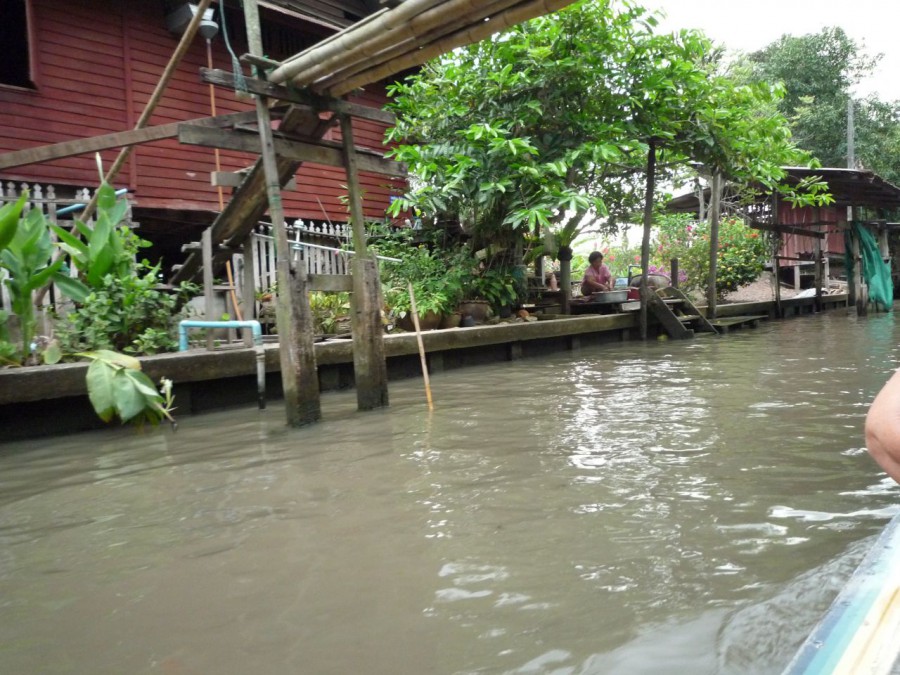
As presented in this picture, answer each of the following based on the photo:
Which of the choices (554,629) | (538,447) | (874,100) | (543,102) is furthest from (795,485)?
(874,100)

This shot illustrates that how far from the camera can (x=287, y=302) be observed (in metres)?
4.93

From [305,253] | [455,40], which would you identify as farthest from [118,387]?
[305,253]

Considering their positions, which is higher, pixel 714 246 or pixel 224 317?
pixel 714 246

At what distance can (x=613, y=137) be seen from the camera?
9680 mm

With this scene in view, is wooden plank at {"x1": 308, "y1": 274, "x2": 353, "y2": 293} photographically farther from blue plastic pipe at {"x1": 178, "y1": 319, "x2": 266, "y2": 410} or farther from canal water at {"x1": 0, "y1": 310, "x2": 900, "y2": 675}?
canal water at {"x1": 0, "y1": 310, "x2": 900, "y2": 675}

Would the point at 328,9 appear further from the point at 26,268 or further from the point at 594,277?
the point at 26,268

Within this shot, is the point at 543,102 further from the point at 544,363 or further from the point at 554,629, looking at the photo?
the point at 554,629

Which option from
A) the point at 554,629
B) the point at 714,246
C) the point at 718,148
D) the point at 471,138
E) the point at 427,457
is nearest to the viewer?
the point at 554,629

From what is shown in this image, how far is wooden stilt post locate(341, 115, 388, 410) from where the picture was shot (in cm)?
553

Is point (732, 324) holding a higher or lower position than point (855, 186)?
lower

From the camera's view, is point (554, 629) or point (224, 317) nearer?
point (554, 629)

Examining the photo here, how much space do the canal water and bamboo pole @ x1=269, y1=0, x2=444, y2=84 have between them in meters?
2.48

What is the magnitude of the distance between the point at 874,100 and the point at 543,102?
21.6m

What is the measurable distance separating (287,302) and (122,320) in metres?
1.64
